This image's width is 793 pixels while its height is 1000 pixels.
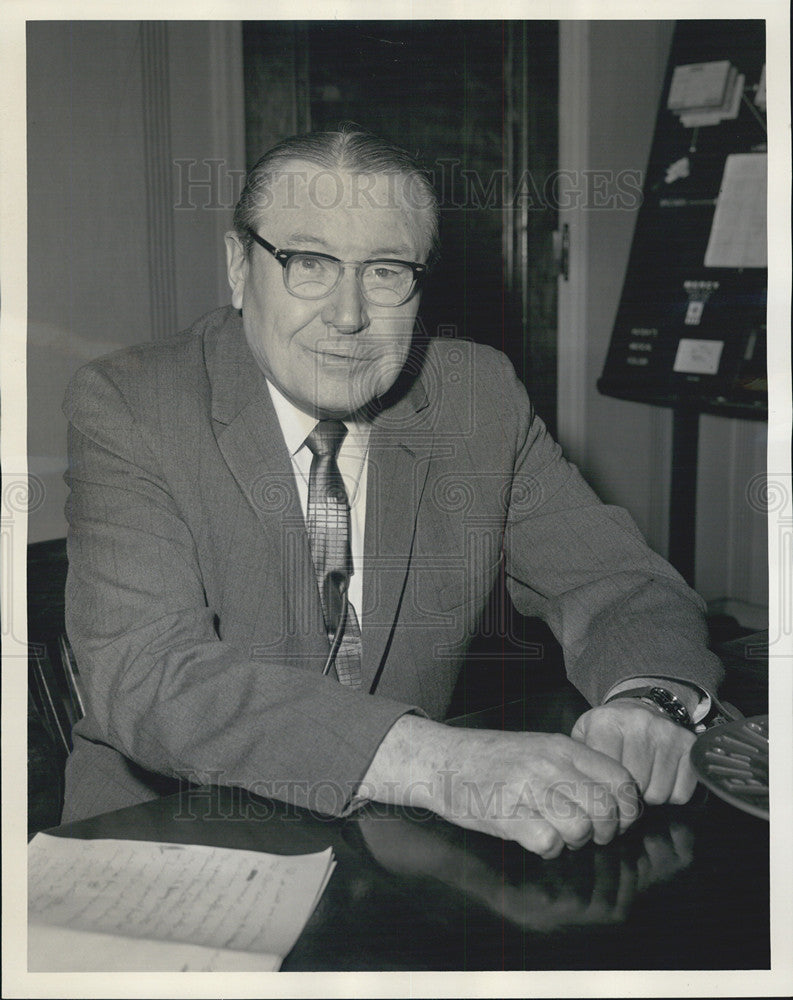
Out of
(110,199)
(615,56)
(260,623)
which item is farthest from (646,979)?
(615,56)

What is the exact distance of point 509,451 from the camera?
4.60ft

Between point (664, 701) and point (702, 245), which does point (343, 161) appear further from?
point (702, 245)

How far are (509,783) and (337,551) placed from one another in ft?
1.61

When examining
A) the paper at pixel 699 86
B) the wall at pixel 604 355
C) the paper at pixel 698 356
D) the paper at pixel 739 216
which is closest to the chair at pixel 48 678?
the paper at pixel 698 356

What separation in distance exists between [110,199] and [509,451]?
1.24 m

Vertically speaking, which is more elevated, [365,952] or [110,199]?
[110,199]

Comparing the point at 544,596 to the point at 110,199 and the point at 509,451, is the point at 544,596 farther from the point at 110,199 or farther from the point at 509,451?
the point at 110,199

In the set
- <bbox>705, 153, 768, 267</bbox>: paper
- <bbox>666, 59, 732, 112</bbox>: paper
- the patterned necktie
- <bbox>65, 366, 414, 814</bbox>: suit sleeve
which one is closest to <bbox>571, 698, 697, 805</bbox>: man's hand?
<bbox>65, 366, 414, 814</bbox>: suit sleeve

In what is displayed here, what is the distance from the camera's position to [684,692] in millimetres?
1060

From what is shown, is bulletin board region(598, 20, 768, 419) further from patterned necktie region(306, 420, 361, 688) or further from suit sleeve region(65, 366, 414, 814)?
suit sleeve region(65, 366, 414, 814)

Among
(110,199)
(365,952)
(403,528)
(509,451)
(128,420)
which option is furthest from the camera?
(110,199)

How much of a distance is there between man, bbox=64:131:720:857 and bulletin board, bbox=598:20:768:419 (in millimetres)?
1065

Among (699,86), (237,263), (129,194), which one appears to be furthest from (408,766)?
(699,86)

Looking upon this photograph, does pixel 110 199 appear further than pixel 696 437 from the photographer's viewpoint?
No
